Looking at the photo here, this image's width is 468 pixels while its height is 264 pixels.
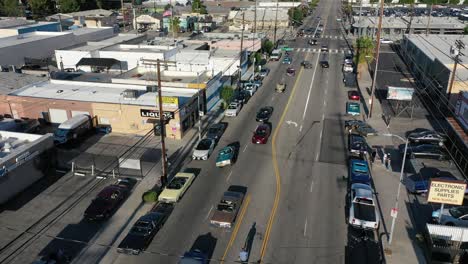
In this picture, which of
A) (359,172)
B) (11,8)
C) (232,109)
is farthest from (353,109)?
(11,8)

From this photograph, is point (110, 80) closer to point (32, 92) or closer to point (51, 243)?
point (32, 92)

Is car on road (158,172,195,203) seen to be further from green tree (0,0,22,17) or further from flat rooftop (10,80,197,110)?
green tree (0,0,22,17)

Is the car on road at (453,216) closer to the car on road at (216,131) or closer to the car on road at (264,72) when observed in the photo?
the car on road at (216,131)

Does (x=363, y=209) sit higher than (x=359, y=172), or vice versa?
(x=359, y=172)

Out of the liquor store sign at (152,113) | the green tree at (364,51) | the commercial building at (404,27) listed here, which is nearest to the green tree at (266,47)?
the green tree at (364,51)

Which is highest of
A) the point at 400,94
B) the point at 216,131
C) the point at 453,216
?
the point at 400,94

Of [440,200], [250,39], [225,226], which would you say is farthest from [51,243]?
[250,39]

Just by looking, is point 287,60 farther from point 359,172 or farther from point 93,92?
point 359,172

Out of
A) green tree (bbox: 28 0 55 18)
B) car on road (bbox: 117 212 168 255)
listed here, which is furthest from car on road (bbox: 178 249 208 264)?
green tree (bbox: 28 0 55 18)
